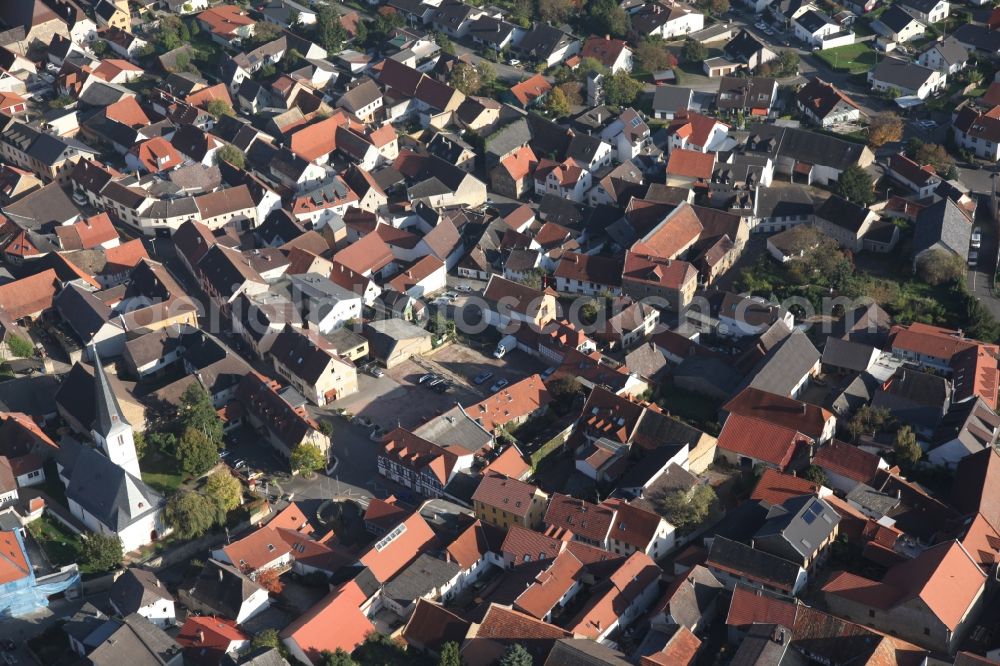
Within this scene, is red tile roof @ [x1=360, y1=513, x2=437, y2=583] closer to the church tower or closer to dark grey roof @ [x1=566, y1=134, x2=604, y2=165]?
the church tower

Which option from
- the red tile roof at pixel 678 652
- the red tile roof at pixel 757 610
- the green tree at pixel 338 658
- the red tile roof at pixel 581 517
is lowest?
the red tile roof at pixel 581 517

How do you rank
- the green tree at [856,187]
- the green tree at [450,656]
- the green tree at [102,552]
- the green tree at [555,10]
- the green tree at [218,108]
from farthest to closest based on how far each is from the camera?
1. the green tree at [555,10]
2. the green tree at [218,108]
3. the green tree at [856,187]
4. the green tree at [102,552]
5. the green tree at [450,656]

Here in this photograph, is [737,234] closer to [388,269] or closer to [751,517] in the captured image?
[388,269]

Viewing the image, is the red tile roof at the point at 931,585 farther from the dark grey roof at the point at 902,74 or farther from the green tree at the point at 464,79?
the green tree at the point at 464,79

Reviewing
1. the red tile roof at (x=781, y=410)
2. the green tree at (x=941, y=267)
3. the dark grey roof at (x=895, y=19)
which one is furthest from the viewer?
the dark grey roof at (x=895, y=19)

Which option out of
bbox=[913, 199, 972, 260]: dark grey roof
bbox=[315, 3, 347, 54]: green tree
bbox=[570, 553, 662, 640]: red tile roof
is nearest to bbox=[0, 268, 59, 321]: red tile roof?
bbox=[570, 553, 662, 640]: red tile roof

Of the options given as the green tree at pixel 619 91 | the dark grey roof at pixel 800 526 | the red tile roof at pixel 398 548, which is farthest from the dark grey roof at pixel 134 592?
the green tree at pixel 619 91

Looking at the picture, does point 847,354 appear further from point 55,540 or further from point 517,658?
point 55,540
